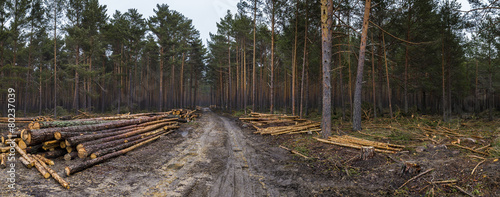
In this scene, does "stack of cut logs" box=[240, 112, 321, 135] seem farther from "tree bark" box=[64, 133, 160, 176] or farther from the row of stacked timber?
"tree bark" box=[64, 133, 160, 176]

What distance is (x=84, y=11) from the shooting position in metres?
21.1

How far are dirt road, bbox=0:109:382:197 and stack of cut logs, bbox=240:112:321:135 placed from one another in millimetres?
4064

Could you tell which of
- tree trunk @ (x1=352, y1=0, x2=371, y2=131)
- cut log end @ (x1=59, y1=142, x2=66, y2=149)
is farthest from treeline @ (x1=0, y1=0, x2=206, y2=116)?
tree trunk @ (x1=352, y1=0, x2=371, y2=131)

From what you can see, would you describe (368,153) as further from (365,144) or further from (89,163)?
(89,163)

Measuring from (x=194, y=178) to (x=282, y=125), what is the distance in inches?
358

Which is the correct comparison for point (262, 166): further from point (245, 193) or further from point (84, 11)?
point (84, 11)

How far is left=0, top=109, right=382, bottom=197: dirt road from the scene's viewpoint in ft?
14.4

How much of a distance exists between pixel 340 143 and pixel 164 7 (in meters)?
30.8

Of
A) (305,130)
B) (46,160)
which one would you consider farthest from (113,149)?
(305,130)

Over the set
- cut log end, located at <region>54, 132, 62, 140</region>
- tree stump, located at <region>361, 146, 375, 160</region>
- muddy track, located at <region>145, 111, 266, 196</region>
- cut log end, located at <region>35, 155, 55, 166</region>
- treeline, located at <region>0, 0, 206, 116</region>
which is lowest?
muddy track, located at <region>145, 111, 266, 196</region>

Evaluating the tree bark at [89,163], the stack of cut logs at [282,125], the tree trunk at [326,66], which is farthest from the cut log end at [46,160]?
the tree trunk at [326,66]

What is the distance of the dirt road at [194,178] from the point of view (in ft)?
14.4

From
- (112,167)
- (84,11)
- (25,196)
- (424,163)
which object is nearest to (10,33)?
(84,11)

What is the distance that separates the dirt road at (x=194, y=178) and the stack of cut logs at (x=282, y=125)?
406 cm
